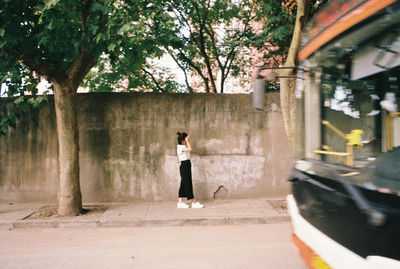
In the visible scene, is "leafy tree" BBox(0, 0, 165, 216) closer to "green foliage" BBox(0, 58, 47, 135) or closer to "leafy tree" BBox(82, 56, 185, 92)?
"green foliage" BBox(0, 58, 47, 135)

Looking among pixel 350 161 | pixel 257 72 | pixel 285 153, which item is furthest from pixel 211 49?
pixel 350 161

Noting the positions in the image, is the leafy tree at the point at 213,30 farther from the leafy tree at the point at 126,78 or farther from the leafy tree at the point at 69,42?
the leafy tree at the point at 69,42

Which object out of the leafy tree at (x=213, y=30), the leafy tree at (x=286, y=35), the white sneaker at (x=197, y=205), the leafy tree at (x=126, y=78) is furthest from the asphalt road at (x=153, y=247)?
the leafy tree at (x=213, y=30)

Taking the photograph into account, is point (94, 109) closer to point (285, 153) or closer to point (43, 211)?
point (43, 211)

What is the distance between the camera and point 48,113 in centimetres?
798

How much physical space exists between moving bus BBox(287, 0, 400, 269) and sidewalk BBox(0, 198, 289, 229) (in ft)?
10.5

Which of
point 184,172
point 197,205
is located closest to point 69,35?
point 184,172

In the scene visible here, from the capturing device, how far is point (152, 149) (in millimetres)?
7977

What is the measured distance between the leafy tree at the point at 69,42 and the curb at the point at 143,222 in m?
0.45

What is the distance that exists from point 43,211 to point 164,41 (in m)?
4.27

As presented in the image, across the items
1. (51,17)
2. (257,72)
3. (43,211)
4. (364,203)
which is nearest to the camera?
(364,203)

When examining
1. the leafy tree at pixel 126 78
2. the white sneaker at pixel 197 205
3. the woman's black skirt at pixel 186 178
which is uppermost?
the leafy tree at pixel 126 78

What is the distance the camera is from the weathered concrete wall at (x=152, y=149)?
7.91 m

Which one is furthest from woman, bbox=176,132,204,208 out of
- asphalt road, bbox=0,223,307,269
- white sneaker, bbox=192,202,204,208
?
asphalt road, bbox=0,223,307,269
